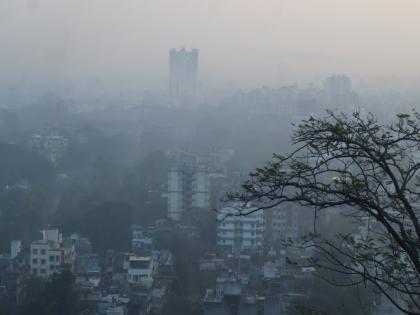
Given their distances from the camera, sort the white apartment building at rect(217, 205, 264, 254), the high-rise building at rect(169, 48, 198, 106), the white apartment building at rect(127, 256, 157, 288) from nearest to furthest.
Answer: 1. the white apartment building at rect(127, 256, 157, 288)
2. the white apartment building at rect(217, 205, 264, 254)
3. the high-rise building at rect(169, 48, 198, 106)

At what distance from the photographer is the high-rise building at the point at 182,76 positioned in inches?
890

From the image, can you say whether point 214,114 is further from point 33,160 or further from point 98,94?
point 33,160

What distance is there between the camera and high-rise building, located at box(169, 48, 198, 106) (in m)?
22.6

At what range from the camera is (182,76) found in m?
24.4

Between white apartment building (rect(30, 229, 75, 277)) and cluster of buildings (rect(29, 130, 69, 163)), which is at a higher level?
cluster of buildings (rect(29, 130, 69, 163))

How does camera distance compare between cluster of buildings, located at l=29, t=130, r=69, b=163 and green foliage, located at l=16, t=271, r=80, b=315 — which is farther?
cluster of buildings, located at l=29, t=130, r=69, b=163

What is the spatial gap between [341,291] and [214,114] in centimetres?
1653

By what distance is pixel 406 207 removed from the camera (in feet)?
5.12

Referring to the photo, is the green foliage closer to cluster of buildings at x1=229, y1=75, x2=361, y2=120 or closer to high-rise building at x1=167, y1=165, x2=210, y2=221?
high-rise building at x1=167, y1=165, x2=210, y2=221

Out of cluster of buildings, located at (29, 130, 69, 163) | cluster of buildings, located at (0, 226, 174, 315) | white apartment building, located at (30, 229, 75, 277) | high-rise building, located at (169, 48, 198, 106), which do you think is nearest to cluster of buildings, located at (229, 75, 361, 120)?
high-rise building, located at (169, 48, 198, 106)

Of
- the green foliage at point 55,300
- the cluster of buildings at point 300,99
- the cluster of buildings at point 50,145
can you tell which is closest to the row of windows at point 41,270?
the green foliage at point 55,300

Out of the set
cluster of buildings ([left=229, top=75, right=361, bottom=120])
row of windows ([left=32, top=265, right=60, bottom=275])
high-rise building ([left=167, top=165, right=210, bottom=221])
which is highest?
cluster of buildings ([left=229, top=75, right=361, bottom=120])

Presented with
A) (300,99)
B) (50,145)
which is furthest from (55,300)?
(300,99)

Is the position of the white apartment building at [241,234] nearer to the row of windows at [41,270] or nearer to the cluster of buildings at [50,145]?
the row of windows at [41,270]
